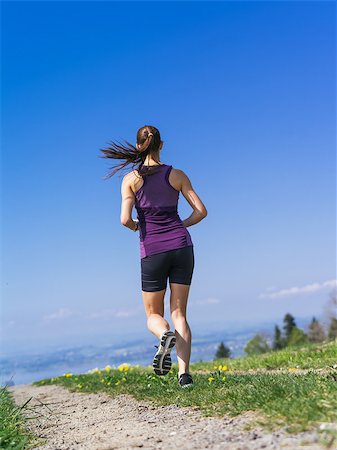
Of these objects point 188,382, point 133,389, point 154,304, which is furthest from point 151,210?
point 133,389

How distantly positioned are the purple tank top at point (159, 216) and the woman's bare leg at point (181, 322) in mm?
519

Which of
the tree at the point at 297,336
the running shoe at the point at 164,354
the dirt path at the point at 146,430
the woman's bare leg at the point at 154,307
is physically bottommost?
the dirt path at the point at 146,430

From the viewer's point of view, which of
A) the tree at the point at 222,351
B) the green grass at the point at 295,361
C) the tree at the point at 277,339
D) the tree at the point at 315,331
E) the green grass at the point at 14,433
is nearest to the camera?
the green grass at the point at 14,433

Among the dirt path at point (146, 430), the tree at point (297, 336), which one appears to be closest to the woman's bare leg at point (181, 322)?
the dirt path at point (146, 430)

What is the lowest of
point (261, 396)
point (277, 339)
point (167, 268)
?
point (261, 396)

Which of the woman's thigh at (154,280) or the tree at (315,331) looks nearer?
the woman's thigh at (154,280)

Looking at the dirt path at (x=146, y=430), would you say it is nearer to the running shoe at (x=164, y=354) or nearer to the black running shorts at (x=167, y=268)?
the running shoe at (x=164, y=354)

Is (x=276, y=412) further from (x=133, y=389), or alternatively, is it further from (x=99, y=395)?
(x=99, y=395)

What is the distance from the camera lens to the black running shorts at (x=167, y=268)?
6.86 m

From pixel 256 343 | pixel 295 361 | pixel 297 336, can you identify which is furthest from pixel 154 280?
pixel 256 343

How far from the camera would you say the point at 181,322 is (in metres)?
6.99

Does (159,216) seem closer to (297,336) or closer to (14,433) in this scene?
(14,433)

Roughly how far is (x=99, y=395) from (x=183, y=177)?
12.5ft

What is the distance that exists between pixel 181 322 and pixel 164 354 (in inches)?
23.6
